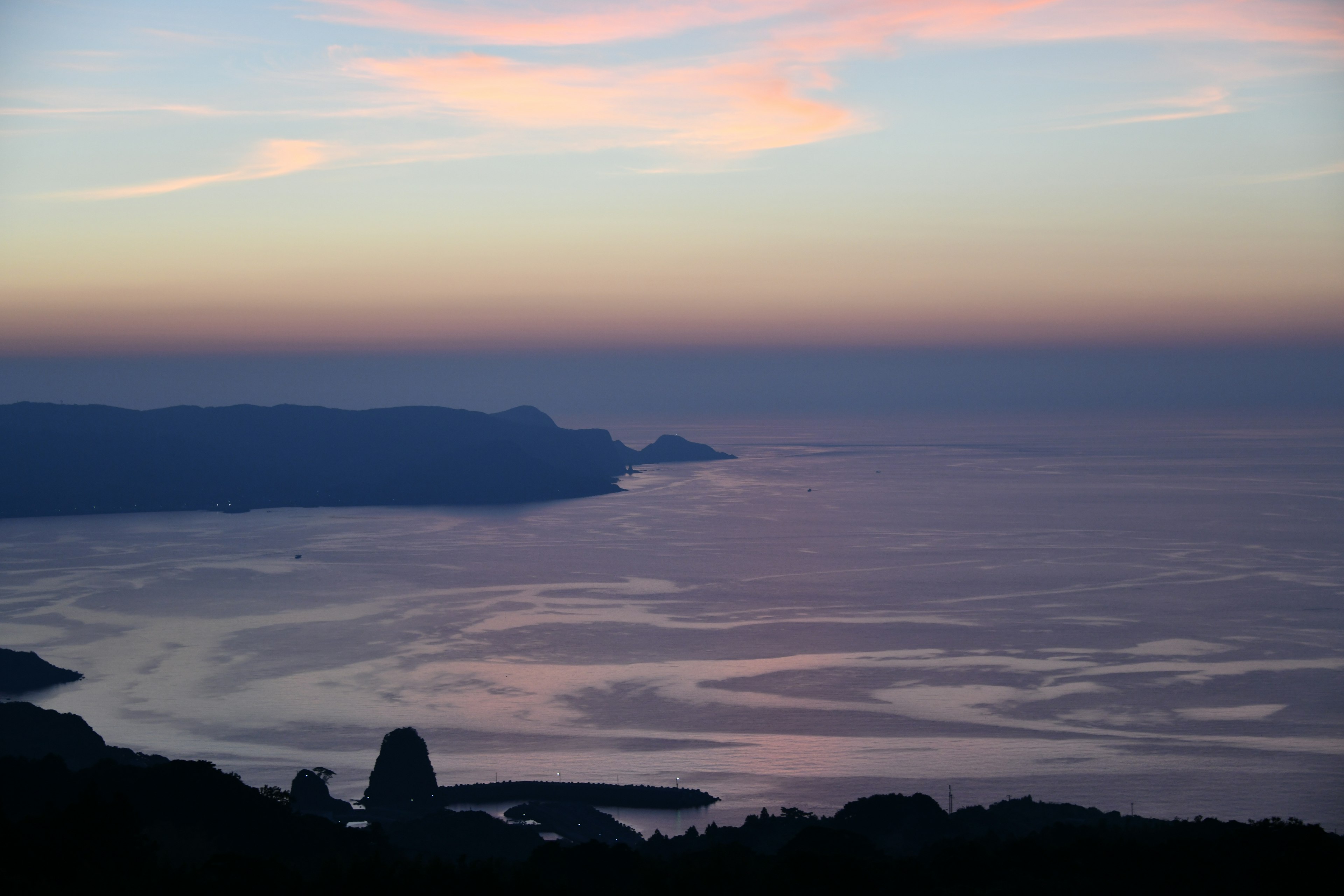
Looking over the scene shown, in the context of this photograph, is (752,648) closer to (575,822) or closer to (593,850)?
(575,822)

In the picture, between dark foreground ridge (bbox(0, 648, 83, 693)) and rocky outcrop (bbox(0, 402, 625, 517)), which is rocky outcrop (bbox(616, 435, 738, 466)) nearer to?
rocky outcrop (bbox(0, 402, 625, 517))

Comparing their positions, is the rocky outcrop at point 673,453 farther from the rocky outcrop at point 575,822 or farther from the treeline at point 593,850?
the treeline at point 593,850

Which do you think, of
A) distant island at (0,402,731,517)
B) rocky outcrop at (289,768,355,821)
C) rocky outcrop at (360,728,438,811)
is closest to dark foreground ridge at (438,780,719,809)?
rocky outcrop at (360,728,438,811)

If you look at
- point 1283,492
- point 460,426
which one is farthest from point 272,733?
point 460,426

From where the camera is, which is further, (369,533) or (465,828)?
(369,533)

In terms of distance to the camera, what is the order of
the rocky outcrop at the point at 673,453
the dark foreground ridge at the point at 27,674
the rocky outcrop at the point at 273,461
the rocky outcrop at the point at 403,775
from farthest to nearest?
the rocky outcrop at the point at 673,453 < the rocky outcrop at the point at 273,461 < the dark foreground ridge at the point at 27,674 < the rocky outcrop at the point at 403,775

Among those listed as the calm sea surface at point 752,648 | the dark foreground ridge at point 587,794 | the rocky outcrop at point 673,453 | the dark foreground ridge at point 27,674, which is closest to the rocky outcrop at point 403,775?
the dark foreground ridge at point 587,794

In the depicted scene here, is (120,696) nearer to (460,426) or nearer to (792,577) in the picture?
(792,577)

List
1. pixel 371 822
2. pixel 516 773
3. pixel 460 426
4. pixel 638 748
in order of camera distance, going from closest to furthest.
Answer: pixel 371 822, pixel 516 773, pixel 638 748, pixel 460 426
